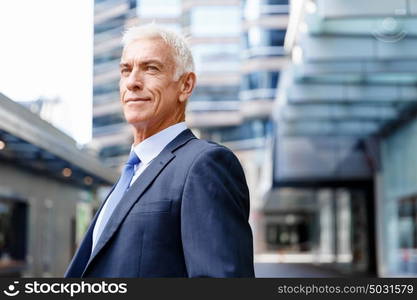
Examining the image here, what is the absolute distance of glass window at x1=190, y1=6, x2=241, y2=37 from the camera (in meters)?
57.1

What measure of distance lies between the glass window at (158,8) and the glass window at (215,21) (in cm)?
139

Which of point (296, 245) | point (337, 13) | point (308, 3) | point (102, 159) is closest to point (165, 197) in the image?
point (337, 13)

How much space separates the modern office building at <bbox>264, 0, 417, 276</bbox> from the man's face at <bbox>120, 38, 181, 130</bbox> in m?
8.53

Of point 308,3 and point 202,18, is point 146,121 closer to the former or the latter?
point 308,3

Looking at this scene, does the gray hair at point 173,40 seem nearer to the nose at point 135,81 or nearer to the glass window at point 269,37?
the nose at point 135,81

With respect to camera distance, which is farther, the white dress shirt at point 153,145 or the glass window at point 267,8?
the glass window at point 267,8

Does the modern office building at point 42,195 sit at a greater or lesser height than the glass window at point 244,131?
lesser

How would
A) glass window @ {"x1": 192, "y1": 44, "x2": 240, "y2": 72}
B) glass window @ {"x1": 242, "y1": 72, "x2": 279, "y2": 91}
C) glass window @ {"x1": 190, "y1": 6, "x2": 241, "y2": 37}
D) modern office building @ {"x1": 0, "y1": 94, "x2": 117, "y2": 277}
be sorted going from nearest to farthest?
modern office building @ {"x1": 0, "y1": 94, "x2": 117, "y2": 277}, glass window @ {"x1": 242, "y1": 72, "x2": 279, "y2": 91}, glass window @ {"x1": 192, "y1": 44, "x2": 240, "y2": 72}, glass window @ {"x1": 190, "y1": 6, "x2": 241, "y2": 37}

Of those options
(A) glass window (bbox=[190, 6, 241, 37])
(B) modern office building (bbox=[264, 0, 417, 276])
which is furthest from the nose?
(A) glass window (bbox=[190, 6, 241, 37])

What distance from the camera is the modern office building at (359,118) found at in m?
12.4

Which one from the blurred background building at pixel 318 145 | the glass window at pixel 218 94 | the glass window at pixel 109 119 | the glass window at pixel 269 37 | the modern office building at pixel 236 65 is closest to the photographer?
the blurred background building at pixel 318 145

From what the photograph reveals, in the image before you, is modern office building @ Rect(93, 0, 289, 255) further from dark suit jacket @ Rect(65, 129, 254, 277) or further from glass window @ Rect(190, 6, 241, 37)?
dark suit jacket @ Rect(65, 129, 254, 277)

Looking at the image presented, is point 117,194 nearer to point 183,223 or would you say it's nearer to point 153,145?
point 153,145

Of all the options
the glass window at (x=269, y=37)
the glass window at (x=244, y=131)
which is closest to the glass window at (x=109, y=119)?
the glass window at (x=244, y=131)
